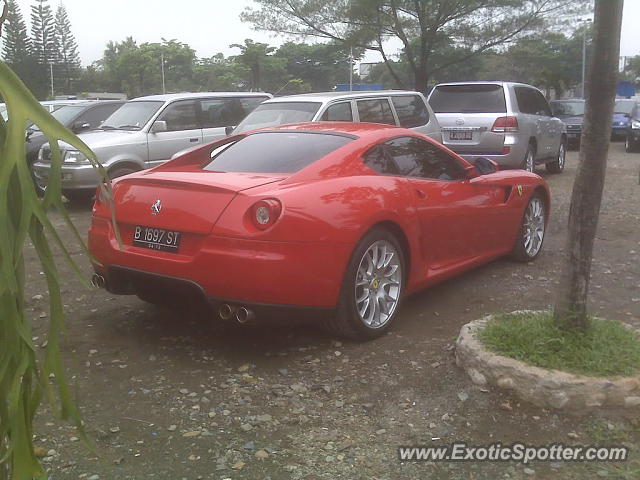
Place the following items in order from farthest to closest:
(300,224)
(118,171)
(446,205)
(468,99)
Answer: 1. (468,99)
2. (118,171)
3. (446,205)
4. (300,224)

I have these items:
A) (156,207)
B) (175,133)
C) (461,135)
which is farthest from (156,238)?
(461,135)

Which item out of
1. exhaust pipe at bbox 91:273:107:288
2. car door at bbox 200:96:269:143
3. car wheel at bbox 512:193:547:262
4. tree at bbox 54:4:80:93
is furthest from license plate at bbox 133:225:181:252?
tree at bbox 54:4:80:93

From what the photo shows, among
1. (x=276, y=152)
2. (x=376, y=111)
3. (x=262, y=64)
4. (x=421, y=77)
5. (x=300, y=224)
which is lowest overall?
(x=300, y=224)

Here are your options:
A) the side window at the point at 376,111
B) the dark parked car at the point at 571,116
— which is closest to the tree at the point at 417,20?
the dark parked car at the point at 571,116

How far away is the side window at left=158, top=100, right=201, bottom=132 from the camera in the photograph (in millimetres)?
11047

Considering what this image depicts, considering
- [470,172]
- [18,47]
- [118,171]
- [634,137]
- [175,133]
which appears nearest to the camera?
[470,172]

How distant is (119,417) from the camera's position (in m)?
3.60

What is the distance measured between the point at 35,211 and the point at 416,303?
4142 mm

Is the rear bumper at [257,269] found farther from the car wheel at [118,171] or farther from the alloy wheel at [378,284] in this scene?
the car wheel at [118,171]

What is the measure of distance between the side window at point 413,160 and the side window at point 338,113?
350cm

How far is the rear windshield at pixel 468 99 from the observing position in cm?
1216

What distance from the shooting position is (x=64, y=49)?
65438 mm

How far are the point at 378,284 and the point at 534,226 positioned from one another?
2.62 metres

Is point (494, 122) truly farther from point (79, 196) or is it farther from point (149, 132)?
point (79, 196)
